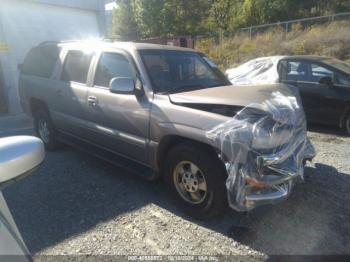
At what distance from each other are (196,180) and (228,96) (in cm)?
95

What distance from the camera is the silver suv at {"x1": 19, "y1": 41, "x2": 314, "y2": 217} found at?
323 centimetres

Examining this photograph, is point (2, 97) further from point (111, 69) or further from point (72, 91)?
→ point (111, 69)

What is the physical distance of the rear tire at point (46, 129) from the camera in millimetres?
5691

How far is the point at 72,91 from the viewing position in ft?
15.9

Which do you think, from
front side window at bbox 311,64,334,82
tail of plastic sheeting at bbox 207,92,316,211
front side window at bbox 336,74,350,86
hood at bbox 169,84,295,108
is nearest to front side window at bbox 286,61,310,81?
front side window at bbox 311,64,334,82

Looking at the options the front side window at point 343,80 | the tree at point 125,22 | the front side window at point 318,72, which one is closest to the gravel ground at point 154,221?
the front side window at point 343,80

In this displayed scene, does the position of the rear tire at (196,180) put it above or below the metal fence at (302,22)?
below

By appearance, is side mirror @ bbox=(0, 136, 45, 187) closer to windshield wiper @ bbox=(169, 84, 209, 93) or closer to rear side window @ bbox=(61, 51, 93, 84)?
windshield wiper @ bbox=(169, 84, 209, 93)

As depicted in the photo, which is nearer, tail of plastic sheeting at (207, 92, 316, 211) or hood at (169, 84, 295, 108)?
tail of plastic sheeting at (207, 92, 316, 211)

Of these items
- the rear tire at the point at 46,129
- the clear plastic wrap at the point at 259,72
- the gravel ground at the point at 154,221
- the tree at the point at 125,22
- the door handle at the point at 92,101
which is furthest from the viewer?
the tree at the point at 125,22

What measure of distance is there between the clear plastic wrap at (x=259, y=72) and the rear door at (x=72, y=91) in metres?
3.75

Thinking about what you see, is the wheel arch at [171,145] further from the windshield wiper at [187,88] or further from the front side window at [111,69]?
the front side window at [111,69]

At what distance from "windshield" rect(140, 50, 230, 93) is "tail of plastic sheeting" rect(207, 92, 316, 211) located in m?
1.08

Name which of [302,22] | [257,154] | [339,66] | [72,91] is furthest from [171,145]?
[302,22]
